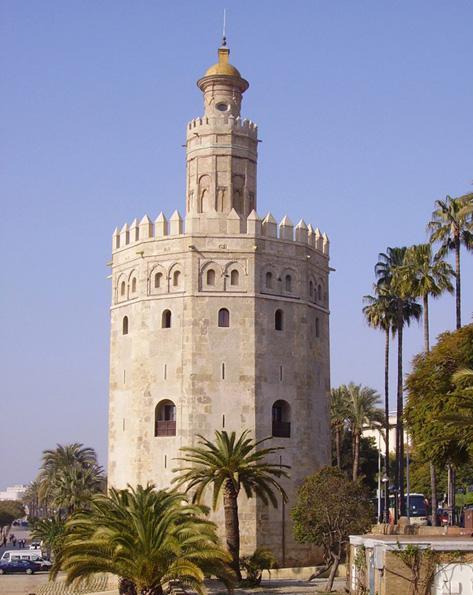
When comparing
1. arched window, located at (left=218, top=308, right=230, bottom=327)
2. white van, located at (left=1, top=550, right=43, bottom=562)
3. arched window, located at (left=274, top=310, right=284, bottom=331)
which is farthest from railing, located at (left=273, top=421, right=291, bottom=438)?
white van, located at (left=1, top=550, right=43, bottom=562)

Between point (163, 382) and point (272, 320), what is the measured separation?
5.02m

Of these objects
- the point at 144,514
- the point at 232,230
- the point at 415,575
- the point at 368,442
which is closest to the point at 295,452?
the point at 232,230

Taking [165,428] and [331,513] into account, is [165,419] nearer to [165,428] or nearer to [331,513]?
[165,428]

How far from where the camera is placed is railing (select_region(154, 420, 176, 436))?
40188 mm

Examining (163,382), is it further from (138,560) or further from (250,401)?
(138,560)

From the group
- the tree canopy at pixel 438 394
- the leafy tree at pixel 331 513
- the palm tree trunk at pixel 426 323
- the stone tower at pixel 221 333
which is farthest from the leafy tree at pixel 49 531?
the tree canopy at pixel 438 394

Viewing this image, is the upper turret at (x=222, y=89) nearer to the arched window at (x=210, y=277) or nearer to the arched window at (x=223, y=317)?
the arched window at (x=210, y=277)

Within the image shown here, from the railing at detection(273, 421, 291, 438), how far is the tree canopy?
23.6ft

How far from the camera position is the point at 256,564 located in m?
35.5

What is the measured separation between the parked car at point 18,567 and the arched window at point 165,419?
977 centimetres

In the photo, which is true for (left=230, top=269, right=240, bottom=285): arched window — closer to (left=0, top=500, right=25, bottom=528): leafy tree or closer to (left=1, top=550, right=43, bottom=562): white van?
(left=1, top=550, right=43, bottom=562): white van

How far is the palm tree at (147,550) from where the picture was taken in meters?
25.6

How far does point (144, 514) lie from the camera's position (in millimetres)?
26594

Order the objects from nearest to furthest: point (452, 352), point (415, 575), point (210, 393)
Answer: point (415, 575) → point (452, 352) → point (210, 393)
